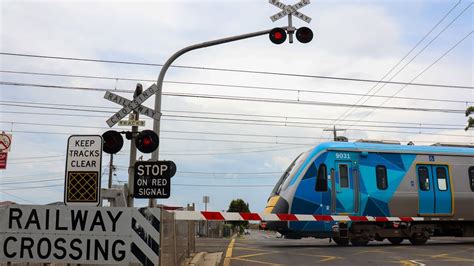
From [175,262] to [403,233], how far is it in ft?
36.4

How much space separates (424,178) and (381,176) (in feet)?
6.08

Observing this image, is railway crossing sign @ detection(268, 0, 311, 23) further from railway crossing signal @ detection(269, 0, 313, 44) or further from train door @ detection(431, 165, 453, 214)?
train door @ detection(431, 165, 453, 214)

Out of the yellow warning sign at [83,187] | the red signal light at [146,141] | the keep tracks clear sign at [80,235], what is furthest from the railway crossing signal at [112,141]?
the keep tracks clear sign at [80,235]

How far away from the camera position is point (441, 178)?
17.8m

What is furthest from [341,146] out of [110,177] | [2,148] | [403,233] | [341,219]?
[110,177]

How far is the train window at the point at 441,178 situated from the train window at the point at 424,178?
46 centimetres

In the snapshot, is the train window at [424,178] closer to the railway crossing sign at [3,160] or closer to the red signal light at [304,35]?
the red signal light at [304,35]

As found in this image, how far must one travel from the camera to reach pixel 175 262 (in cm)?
878

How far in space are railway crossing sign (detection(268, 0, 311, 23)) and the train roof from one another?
6.10 metres

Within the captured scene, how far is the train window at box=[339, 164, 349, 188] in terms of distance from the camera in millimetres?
16616

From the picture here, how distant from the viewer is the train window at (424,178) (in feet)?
57.5

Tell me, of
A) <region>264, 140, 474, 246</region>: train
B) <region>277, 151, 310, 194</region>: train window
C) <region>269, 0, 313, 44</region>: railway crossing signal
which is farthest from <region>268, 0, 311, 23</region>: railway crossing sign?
<region>277, 151, 310, 194</region>: train window

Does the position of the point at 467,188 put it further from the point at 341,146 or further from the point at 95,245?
the point at 95,245

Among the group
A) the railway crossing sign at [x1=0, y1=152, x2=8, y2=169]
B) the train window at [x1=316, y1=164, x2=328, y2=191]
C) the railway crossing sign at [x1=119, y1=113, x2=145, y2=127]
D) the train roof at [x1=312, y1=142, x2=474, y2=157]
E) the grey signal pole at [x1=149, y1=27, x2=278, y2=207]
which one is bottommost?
the train window at [x1=316, y1=164, x2=328, y2=191]
